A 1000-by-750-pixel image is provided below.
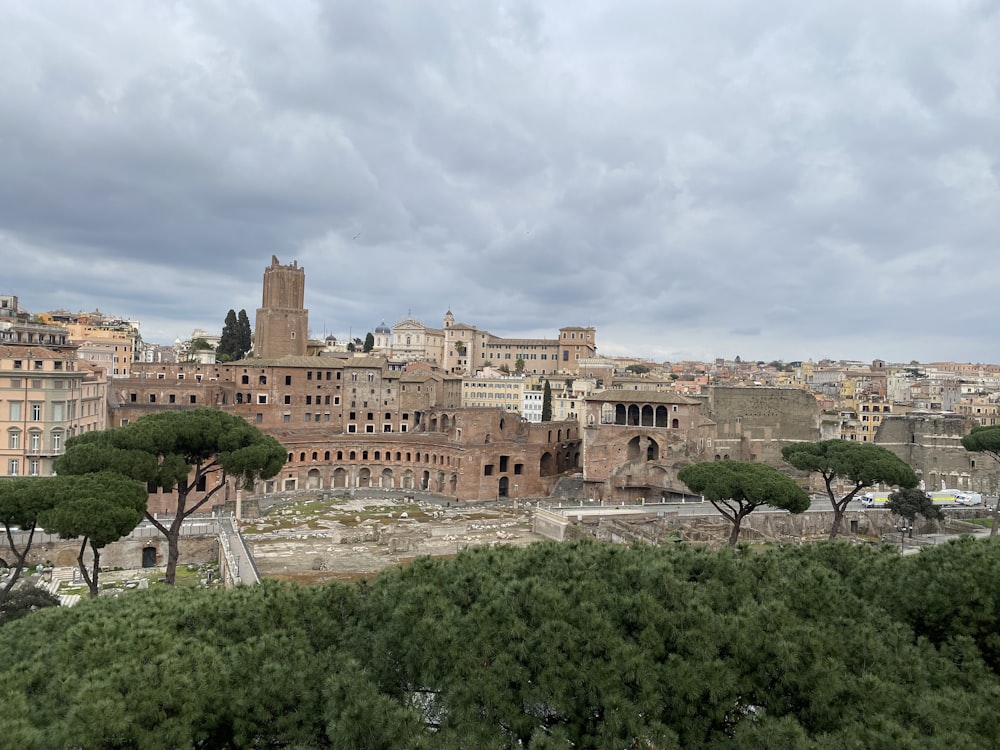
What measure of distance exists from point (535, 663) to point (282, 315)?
7241 centimetres

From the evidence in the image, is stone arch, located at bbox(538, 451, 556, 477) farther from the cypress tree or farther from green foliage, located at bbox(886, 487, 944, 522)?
the cypress tree

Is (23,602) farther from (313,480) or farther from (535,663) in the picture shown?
(313,480)

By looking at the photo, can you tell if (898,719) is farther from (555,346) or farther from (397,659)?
(555,346)

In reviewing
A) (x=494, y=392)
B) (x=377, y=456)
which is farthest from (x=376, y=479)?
(x=494, y=392)

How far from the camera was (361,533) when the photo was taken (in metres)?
40.8

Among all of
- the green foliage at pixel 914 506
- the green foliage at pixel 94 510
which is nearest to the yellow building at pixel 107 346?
the green foliage at pixel 94 510

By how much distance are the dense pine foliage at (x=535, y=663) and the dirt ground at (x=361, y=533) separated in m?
18.5

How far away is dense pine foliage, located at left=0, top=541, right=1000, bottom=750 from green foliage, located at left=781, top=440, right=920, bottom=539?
23450 millimetres

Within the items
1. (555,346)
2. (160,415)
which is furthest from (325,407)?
(555,346)

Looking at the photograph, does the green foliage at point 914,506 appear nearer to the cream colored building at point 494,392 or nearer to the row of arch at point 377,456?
the row of arch at point 377,456

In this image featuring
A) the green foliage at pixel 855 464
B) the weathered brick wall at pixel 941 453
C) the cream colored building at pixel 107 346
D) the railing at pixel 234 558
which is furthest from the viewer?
the cream colored building at pixel 107 346

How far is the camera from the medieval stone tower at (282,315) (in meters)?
77.0

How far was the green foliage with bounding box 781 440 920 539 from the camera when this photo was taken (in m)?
33.8

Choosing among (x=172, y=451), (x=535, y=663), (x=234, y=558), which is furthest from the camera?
(x=234, y=558)
